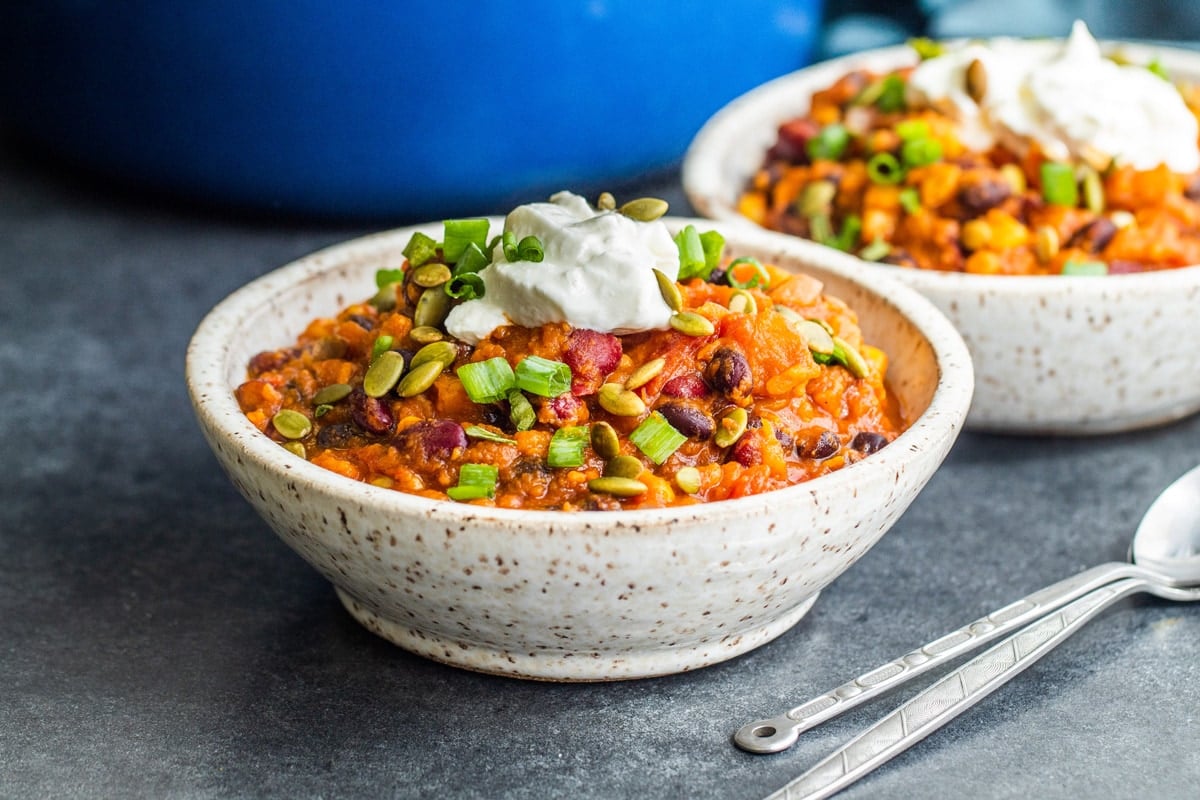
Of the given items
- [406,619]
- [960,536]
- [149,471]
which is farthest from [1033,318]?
[149,471]

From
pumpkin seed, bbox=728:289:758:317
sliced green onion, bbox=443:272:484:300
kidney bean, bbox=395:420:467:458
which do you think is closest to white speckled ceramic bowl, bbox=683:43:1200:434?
pumpkin seed, bbox=728:289:758:317

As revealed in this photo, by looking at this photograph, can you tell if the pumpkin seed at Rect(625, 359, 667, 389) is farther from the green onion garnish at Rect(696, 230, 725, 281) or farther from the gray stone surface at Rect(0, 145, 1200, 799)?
the gray stone surface at Rect(0, 145, 1200, 799)

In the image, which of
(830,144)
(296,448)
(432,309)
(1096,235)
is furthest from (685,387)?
(830,144)

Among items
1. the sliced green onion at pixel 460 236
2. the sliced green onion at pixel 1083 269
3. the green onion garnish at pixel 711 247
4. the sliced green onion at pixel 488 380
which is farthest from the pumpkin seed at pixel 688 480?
the sliced green onion at pixel 1083 269

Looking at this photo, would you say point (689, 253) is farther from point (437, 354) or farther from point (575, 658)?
point (575, 658)

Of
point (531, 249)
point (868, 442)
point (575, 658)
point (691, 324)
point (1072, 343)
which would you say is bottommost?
point (575, 658)

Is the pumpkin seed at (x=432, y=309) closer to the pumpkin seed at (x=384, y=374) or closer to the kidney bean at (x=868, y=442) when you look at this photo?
the pumpkin seed at (x=384, y=374)
